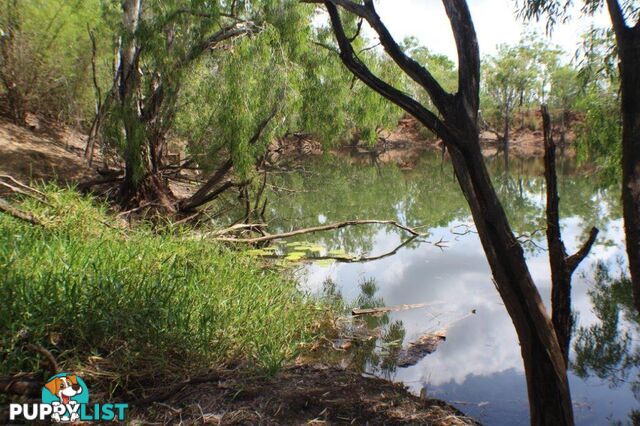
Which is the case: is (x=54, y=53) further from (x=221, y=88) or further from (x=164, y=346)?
(x=164, y=346)

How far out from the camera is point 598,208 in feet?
37.2

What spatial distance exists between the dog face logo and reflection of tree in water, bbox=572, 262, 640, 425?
3.42 meters

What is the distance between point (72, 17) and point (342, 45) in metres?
10.3

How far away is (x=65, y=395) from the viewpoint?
2.57 meters

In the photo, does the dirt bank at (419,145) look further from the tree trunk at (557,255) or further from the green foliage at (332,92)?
the tree trunk at (557,255)

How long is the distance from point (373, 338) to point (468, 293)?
6.48 feet

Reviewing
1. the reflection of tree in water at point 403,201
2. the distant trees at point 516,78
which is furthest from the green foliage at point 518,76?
the reflection of tree in water at point 403,201

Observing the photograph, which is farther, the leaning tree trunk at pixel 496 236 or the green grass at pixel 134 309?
the green grass at pixel 134 309

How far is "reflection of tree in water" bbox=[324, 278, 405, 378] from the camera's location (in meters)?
4.12

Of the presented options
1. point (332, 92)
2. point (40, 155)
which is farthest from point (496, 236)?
point (40, 155)

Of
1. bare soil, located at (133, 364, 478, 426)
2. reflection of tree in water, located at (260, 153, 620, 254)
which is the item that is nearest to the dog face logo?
bare soil, located at (133, 364, 478, 426)

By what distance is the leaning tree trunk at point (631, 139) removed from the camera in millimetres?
2488

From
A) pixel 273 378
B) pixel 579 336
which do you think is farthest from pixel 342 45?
pixel 579 336

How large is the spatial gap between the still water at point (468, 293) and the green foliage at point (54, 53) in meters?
5.18
